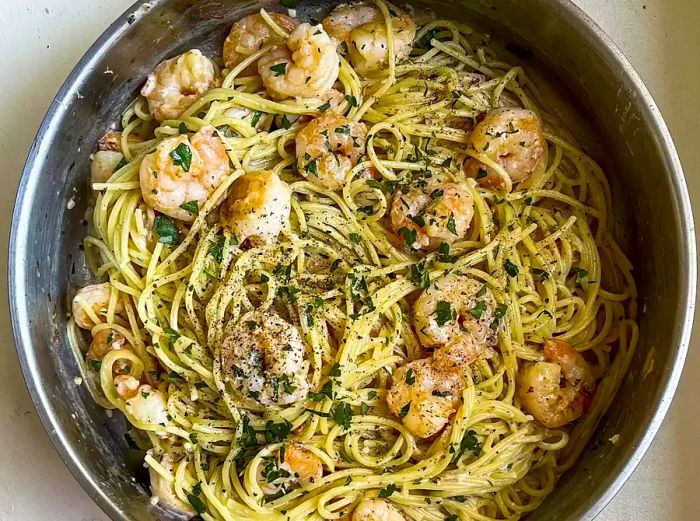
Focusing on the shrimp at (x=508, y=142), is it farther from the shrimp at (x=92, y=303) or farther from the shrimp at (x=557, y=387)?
the shrimp at (x=92, y=303)

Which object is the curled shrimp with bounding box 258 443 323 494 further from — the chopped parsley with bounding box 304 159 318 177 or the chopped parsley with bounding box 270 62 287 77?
the chopped parsley with bounding box 270 62 287 77

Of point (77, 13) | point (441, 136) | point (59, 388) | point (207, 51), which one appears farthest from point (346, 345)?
point (77, 13)

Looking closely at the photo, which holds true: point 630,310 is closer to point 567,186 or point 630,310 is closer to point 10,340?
point 567,186

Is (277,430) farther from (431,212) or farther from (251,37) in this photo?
(251,37)

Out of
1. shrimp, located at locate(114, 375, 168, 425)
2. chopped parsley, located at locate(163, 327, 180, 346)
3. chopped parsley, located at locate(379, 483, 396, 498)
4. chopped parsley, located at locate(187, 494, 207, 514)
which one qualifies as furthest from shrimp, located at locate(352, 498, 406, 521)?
chopped parsley, located at locate(163, 327, 180, 346)

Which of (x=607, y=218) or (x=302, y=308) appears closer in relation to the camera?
(x=302, y=308)

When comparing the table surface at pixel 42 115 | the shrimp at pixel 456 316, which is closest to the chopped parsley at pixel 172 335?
the table surface at pixel 42 115
